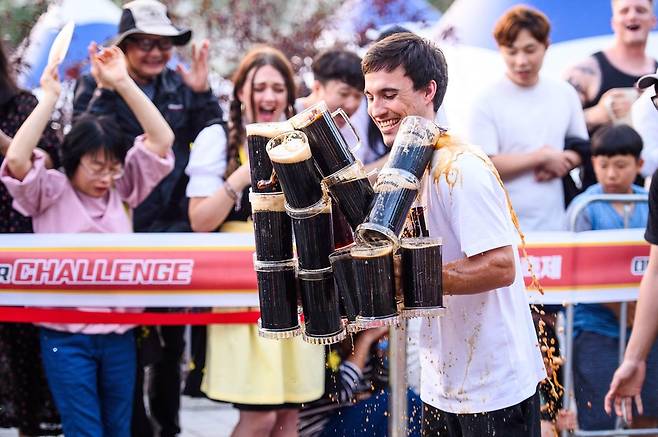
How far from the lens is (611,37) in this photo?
23.9 feet

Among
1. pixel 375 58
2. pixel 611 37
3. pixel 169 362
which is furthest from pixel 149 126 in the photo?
pixel 611 37

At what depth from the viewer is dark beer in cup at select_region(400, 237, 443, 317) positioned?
3088mm

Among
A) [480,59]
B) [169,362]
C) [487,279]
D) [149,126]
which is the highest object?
[480,59]

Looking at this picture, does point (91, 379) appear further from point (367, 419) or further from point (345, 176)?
point (345, 176)

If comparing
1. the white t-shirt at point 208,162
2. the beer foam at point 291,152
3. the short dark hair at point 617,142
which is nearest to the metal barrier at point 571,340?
the short dark hair at point 617,142

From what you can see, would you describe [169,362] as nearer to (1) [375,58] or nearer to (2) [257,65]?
(2) [257,65]

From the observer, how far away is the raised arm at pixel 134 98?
17.0 feet

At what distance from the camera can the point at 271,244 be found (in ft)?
10.4

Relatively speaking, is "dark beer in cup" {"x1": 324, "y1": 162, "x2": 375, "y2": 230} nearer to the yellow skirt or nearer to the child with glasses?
the yellow skirt

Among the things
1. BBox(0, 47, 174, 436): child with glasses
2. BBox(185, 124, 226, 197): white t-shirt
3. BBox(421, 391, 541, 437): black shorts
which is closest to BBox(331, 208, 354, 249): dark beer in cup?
BBox(421, 391, 541, 437): black shorts

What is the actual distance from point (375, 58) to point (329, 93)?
7.02 ft

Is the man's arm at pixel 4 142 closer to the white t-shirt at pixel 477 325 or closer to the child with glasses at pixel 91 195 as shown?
the child with glasses at pixel 91 195

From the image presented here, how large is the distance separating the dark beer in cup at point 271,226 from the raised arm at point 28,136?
2.14 metres

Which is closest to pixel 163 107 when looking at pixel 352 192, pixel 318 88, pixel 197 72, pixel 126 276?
pixel 197 72
